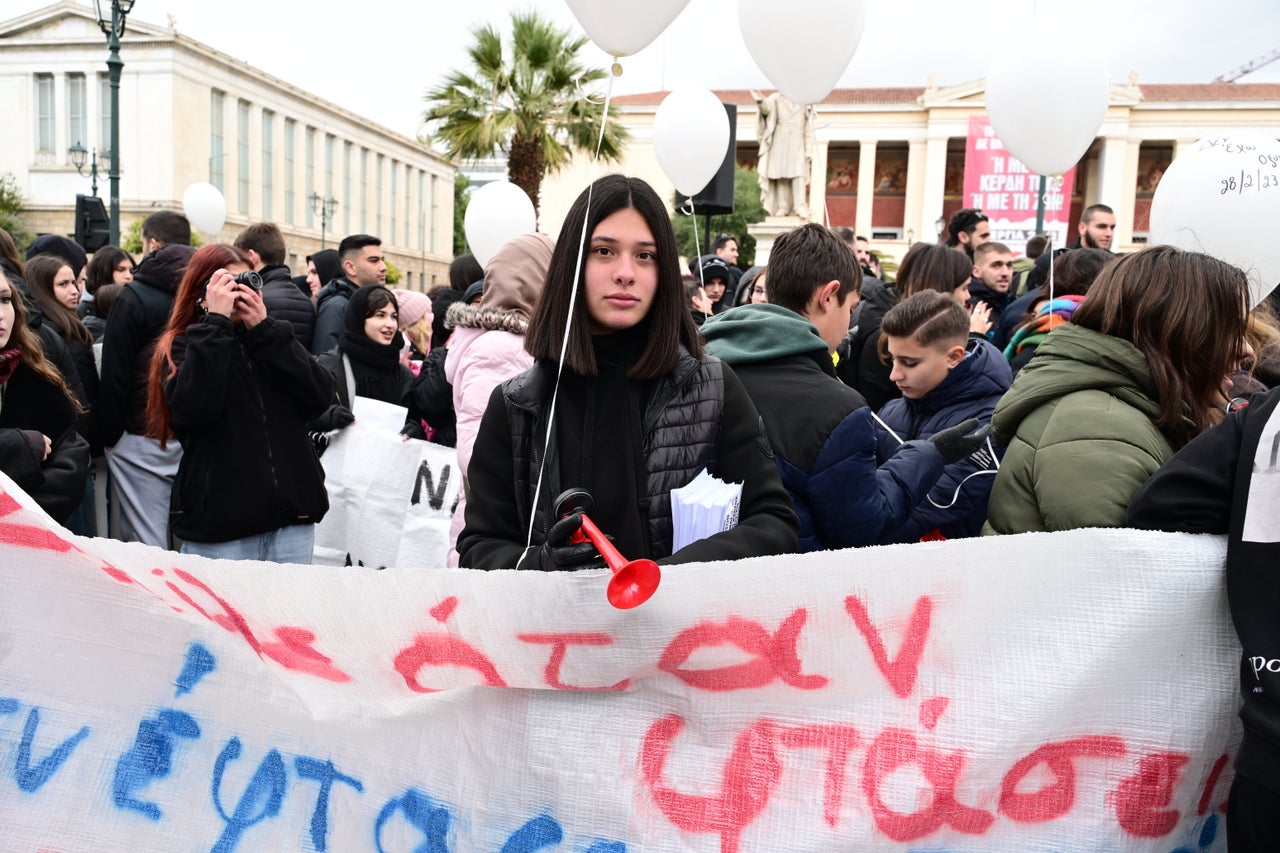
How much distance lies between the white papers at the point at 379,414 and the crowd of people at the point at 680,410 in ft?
3.18

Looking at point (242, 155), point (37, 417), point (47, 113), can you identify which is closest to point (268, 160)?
point (242, 155)

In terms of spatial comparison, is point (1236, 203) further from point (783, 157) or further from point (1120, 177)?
point (1120, 177)

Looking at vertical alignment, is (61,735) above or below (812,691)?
below

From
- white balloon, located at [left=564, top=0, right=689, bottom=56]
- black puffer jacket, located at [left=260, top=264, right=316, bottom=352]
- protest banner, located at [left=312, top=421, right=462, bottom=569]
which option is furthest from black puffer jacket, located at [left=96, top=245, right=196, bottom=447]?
white balloon, located at [left=564, top=0, right=689, bottom=56]

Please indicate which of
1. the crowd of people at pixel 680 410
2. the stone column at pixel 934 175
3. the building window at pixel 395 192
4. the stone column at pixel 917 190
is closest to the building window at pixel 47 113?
the building window at pixel 395 192

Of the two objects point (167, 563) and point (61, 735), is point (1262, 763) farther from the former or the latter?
point (61, 735)

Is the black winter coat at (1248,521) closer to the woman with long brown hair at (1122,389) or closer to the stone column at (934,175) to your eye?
the woman with long brown hair at (1122,389)

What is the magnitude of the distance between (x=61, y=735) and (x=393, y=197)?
65292 mm

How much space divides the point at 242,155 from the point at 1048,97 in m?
51.1

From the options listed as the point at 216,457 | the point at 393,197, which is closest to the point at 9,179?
the point at 393,197

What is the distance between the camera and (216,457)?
3.10 m

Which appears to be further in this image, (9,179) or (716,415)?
(9,179)

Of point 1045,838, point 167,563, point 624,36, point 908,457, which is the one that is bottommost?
point 1045,838

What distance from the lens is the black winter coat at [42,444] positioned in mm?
2389
